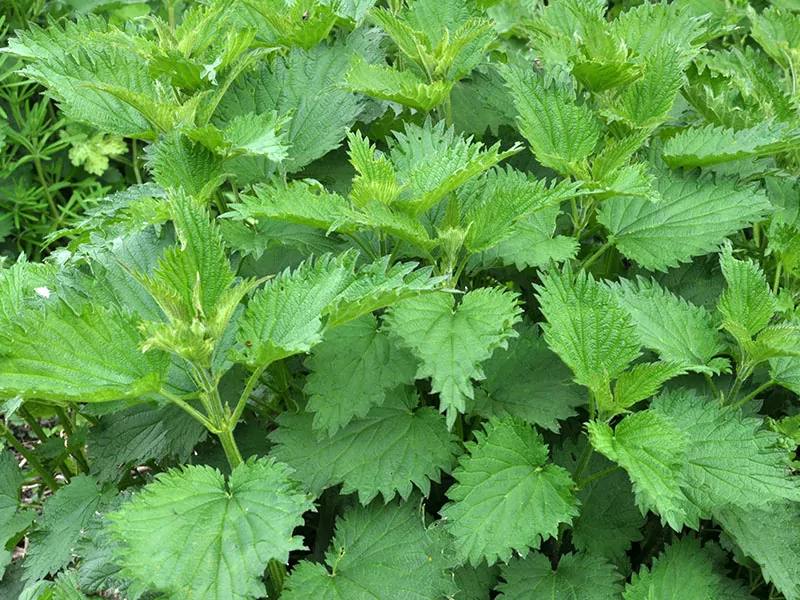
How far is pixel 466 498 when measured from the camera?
1496 mm

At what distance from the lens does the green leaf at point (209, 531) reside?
1.24 m

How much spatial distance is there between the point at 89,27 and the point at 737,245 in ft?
5.81

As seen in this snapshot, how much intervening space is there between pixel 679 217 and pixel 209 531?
1.25m

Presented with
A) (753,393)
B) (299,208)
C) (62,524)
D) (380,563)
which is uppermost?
(299,208)

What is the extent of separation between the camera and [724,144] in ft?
5.90

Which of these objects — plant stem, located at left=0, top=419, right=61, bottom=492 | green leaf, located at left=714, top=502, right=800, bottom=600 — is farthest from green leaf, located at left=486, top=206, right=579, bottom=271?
plant stem, located at left=0, top=419, right=61, bottom=492

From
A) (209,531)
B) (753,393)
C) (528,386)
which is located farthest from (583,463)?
(209,531)

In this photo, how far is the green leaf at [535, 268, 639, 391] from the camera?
1512 millimetres

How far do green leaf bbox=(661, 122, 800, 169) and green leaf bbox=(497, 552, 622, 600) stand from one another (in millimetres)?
924

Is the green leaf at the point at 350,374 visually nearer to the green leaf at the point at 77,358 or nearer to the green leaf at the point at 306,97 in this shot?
the green leaf at the point at 77,358

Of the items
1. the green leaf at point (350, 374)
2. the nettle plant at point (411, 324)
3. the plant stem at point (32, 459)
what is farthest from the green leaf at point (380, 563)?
the plant stem at point (32, 459)

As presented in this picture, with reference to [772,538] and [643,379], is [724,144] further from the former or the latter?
[772,538]

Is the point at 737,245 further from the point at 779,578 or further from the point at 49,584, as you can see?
the point at 49,584

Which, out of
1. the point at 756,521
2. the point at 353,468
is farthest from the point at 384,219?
the point at 756,521
